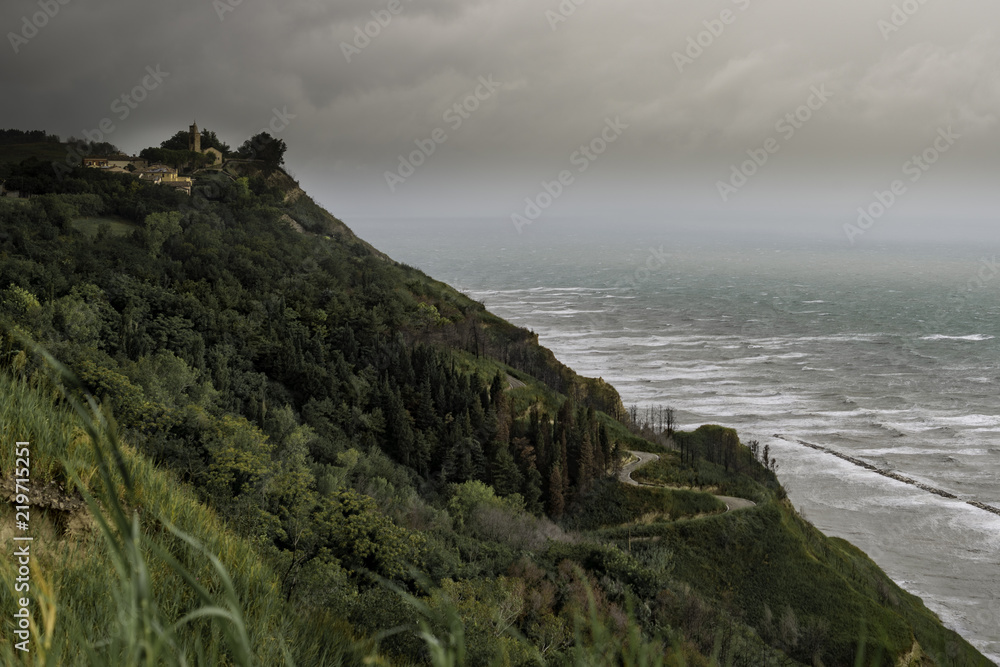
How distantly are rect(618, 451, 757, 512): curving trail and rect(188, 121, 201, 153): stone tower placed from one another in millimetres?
77989

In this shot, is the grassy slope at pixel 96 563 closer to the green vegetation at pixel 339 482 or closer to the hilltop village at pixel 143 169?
the green vegetation at pixel 339 482

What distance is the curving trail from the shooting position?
5475cm

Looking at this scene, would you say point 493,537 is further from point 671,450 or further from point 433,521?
point 671,450

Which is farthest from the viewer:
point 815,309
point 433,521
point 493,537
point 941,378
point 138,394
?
point 815,309

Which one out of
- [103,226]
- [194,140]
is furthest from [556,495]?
[194,140]

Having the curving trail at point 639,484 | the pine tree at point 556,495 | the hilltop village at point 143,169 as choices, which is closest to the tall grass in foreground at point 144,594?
the pine tree at point 556,495

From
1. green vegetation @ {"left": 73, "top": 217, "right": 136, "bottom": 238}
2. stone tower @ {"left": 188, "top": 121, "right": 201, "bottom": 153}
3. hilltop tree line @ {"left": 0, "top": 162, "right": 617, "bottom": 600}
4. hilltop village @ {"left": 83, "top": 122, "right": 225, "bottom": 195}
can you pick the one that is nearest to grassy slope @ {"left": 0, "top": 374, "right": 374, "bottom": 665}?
hilltop tree line @ {"left": 0, "top": 162, "right": 617, "bottom": 600}

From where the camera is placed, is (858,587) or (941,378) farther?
(941,378)

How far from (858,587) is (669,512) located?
14.2 meters

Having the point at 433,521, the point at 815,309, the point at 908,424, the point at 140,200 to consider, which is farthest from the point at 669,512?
the point at 815,309

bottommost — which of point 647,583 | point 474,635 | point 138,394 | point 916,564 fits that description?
point 916,564

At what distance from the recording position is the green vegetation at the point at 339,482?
2.90 m

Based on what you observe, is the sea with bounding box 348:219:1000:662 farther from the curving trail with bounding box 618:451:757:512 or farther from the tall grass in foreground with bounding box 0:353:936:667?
the tall grass in foreground with bounding box 0:353:936:667

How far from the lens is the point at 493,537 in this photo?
36.8 meters
